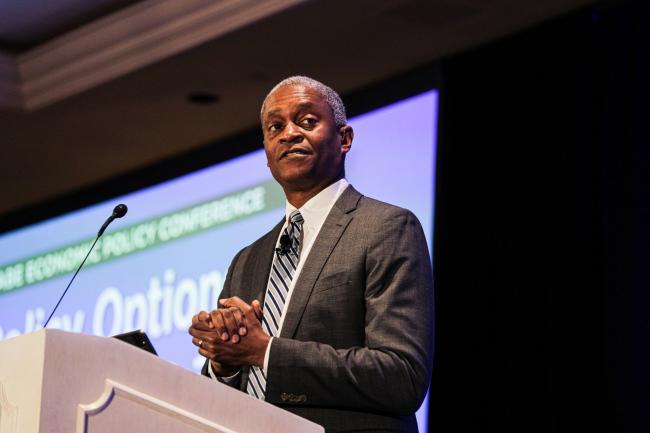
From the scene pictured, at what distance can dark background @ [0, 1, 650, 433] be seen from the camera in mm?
4828

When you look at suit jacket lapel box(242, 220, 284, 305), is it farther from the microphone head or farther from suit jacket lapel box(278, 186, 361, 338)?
the microphone head

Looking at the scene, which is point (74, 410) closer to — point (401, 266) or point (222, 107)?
point (401, 266)

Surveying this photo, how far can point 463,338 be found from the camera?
5262mm

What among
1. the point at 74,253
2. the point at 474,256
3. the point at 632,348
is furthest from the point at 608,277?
the point at 74,253

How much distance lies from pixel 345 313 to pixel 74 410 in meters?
0.73

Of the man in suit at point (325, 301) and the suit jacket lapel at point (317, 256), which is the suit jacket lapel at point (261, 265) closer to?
the man in suit at point (325, 301)

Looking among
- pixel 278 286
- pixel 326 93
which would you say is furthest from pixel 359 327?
pixel 326 93

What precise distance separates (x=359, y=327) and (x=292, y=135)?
503mm

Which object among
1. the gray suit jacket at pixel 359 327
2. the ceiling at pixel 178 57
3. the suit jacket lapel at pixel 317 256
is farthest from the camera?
the ceiling at pixel 178 57

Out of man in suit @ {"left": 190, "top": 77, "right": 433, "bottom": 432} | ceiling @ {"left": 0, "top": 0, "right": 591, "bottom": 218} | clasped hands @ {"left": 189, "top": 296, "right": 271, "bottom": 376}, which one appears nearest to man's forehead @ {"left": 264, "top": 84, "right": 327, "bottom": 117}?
man in suit @ {"left": 190, "top": 77, "right": 433, "bottom": 432}

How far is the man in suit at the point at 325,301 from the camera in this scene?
92.8 inches

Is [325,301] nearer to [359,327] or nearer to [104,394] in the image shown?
[359,327]

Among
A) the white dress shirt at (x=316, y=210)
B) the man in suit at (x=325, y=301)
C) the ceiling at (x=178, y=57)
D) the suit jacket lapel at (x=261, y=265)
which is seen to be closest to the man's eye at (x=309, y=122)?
the man in suit at (x=325, y=301)

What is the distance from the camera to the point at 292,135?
8.98ft
